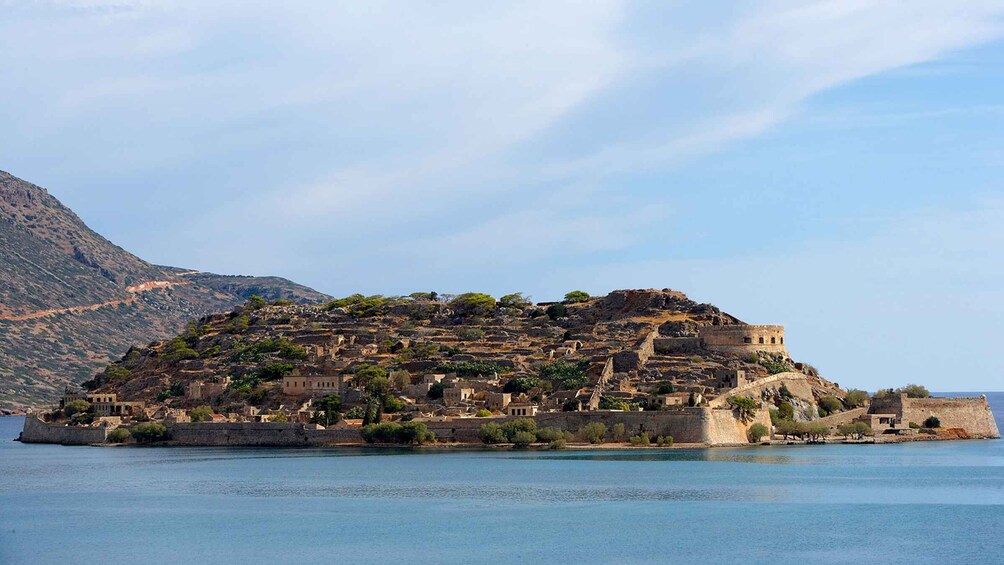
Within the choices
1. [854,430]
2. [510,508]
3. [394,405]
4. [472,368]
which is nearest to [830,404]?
[854,430]

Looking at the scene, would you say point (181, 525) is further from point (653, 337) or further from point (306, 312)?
point (306, 312)

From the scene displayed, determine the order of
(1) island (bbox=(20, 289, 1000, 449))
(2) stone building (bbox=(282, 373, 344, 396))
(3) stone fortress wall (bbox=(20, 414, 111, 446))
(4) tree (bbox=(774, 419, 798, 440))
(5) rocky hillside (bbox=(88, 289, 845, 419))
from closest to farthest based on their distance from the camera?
(1) island (bbox=(20, 289, 1000, 449)) → (4) tree (bbox=(774, 419, 798, 440)) → (5) rocky hillside (bbox=(88, 289, 845, 419)) → (2) stone building (bbox=(282, 373, 344, 396)) → (3) stone fortress wall (bbox=(20, 414, 111, 446))

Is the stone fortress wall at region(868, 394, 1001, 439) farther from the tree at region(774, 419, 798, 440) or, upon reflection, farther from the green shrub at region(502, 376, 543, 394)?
the green shrub at region(502, 376, 543, 394)

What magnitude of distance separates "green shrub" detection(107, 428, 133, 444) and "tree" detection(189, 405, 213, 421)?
3505mm

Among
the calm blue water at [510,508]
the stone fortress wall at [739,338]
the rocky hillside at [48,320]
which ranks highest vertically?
the rocky hillside at [48,320]

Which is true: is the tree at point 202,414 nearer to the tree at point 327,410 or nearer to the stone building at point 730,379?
the tree at point 327,410

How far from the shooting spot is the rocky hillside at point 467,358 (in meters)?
82.4

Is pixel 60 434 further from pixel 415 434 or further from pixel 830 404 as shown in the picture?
pixel 830 404

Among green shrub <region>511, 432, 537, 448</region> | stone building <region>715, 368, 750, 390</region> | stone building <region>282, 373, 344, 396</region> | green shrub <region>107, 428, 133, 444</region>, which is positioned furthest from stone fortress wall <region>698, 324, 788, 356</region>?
green shrub <region>107, 428, 133, 444</region>

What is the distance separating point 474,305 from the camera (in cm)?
10688

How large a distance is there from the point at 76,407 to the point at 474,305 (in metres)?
27.4

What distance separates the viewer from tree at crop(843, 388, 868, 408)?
285 feet

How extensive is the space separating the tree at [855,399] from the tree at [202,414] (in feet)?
114

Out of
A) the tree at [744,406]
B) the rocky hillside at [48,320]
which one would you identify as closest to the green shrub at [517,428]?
the tree at [744,406]
